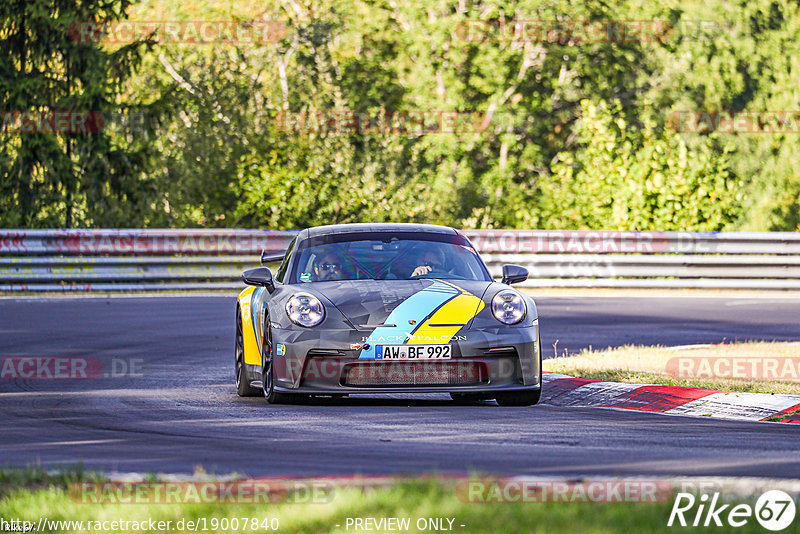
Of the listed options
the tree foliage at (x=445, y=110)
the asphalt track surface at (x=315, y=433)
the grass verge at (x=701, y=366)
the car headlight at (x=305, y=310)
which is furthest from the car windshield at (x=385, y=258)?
the tree foliage at (x=445, y=110)

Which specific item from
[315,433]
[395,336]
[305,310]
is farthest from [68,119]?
[315,433]

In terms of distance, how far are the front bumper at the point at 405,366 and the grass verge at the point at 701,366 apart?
176 centimetres

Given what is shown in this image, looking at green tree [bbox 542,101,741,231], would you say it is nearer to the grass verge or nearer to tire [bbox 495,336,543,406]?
the grass verge

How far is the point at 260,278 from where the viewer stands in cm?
1038

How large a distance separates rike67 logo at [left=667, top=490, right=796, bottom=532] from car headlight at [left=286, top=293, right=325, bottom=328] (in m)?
4.24

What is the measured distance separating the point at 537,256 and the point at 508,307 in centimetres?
1432

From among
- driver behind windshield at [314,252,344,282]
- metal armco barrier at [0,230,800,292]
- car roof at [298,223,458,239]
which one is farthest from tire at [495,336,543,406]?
metal armco barrier at [0,230,800,292]

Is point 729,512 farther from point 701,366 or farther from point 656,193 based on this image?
point 656,193

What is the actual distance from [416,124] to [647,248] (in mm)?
18055

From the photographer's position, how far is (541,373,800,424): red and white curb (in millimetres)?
9523

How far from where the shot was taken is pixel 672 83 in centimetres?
4531

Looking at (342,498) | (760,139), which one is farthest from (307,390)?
(760,139)

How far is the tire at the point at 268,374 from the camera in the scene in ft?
32.2

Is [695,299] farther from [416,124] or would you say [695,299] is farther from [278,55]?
[416,124]
